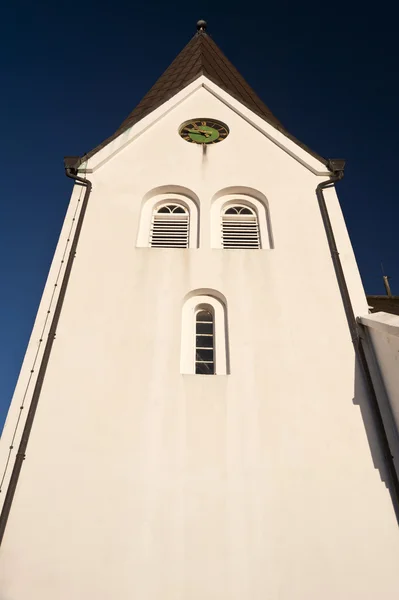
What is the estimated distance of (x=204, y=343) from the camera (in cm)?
835

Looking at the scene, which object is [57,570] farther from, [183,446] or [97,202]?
[97,202]

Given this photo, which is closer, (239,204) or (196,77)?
(239,204)

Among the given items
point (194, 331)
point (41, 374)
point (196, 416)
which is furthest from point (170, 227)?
point (196, 416)

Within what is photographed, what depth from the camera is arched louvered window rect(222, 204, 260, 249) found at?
10.2 m

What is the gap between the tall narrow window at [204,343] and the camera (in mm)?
8031

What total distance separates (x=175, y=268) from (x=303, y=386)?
3120mm

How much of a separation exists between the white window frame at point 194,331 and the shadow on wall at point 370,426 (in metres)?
1.92

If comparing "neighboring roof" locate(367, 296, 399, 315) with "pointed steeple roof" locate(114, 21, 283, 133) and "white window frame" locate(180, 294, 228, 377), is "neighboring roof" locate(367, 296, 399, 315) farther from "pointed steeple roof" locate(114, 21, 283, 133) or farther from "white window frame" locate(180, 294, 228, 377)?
"white window frame" locate(180, 294, 228, 377)

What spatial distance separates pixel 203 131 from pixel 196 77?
3.24 metres

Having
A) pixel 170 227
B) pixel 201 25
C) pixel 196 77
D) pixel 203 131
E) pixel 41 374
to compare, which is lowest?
pixel 41 374

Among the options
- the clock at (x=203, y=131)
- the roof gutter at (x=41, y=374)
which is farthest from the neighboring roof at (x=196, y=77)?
the roof gutter at (x=41, y=374)

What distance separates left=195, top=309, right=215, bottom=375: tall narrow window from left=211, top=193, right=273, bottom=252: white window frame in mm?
1737

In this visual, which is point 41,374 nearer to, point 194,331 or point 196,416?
point 196,416

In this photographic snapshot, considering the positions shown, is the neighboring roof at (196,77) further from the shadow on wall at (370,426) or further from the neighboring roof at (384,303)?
the shadow on wall at (370,426)
